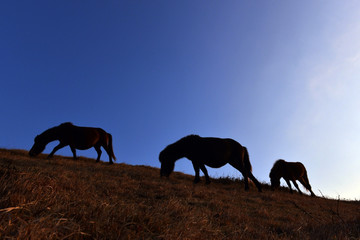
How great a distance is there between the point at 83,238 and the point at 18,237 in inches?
19.5

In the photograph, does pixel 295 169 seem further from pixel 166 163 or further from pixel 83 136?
pixel 83 136

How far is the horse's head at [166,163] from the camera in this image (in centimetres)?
1134

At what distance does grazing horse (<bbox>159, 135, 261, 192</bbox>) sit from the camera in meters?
11.2

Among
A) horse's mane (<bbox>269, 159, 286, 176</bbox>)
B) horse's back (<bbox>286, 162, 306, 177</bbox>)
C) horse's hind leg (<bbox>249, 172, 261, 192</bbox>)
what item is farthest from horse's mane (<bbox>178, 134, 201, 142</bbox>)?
horse's back (<bbox>286, 162, 306, 177</bbox>)

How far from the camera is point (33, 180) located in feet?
9.50

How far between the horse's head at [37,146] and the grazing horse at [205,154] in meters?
7.75

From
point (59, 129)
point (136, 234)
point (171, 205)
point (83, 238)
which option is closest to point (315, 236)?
point (171, 205)

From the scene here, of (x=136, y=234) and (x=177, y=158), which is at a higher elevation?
(x=177, y=158)

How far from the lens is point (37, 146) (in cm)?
1401

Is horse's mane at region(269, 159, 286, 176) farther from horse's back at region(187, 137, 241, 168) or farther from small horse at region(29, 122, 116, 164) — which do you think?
small horse at region(29, 122, 116, 164)

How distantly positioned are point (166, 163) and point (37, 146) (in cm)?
844

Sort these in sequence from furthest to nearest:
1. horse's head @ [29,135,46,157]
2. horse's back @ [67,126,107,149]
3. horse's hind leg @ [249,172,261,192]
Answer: horse's back @ [67,126,107,149]
horse's head @ [29,135,46,157]
horse's hind leg @ [249,172,261,192]

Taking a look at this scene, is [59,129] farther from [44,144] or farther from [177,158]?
[177,158]

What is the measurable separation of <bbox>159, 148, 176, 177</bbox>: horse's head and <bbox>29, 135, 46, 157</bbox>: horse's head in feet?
25.8
